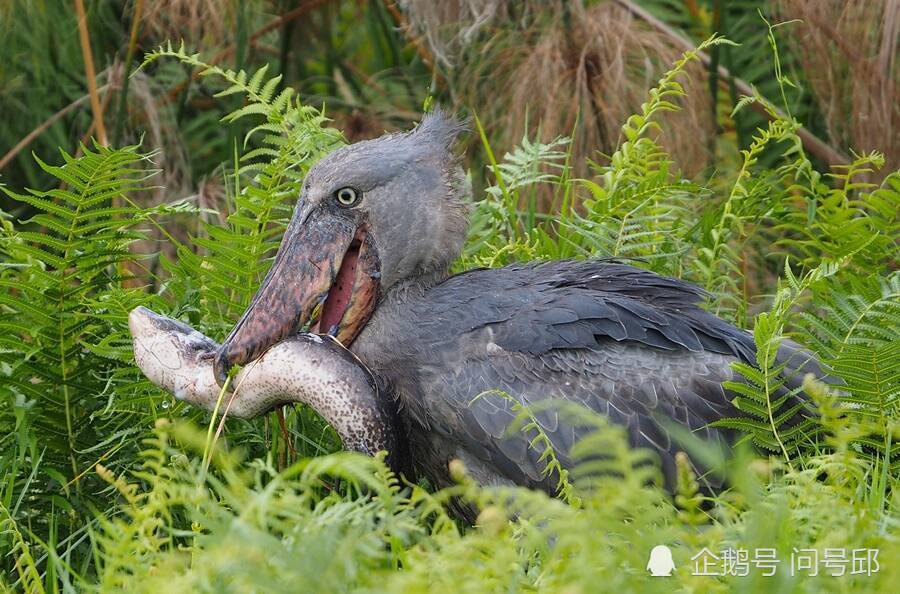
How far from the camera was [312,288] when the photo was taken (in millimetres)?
3805

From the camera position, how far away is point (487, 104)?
5777 millimetres

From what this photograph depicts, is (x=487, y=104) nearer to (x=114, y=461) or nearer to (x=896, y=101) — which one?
(x=896, y=101)

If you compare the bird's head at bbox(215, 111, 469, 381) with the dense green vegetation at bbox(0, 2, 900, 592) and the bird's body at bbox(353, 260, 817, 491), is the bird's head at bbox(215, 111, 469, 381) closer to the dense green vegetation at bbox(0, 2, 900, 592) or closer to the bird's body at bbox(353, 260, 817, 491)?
the bird's body at bbox(353, 260, 817, 491)

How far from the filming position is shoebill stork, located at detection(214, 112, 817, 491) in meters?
3.54

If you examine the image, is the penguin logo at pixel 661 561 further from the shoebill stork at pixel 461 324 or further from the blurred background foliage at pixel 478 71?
the blurred background foliage at pixel 478 71

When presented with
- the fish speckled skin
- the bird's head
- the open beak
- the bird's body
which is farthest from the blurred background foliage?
the fish speckled skin

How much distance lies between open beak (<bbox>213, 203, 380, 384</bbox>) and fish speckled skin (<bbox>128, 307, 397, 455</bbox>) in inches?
3.3

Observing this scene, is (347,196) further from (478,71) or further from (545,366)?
(478,71)

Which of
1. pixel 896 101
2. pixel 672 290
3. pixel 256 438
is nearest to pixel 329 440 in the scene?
→ pixel 256 438

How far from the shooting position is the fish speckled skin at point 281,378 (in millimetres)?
3471

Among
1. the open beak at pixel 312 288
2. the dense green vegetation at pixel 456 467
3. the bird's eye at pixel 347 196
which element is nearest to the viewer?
the dense green vegetation at pixel 456 467

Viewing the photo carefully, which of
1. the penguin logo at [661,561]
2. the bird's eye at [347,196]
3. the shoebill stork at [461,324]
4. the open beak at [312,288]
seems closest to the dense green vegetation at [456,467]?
the penguin logo at [661,561]

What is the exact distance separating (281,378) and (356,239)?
1.75ft

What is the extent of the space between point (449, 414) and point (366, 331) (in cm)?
43
